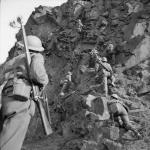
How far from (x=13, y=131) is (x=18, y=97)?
0.54m

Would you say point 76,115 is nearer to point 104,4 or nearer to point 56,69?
point 56,69

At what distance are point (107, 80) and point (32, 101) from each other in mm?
10835

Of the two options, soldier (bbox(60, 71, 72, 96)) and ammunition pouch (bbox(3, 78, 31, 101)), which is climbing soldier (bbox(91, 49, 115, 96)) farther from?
ammunition pouch (bbox(3, 78, 31, 101))

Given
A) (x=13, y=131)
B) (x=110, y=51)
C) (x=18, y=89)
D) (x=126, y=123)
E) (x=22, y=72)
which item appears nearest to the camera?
(x=13, y=131)

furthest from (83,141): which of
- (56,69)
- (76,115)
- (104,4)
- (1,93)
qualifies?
(104,4)

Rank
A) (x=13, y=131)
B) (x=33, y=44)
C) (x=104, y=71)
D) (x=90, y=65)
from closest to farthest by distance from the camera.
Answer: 1. (x=13, y=131)
2. (x=33, y=44)
3. (x=104, y=71)
4. (x=90, y=65)

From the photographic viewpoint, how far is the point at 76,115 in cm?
1423

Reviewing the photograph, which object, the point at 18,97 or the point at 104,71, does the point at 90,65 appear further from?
the point at 18,97

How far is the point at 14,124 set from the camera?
15.9 feet

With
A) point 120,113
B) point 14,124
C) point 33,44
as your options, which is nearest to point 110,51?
point 120,113

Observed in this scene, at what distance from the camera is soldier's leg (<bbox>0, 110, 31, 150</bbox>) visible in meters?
4.75

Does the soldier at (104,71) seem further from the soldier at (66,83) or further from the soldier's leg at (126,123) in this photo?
the soldier's leg at (126,123)

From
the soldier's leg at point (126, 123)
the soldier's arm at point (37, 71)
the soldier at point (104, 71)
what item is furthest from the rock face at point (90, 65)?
the soldier's arm at point (37, 71)

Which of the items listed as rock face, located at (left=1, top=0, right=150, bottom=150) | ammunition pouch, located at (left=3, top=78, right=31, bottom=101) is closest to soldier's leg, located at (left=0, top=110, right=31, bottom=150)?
ammunition pouch, located at (left=3, top=78, right=31, bottom=101)
